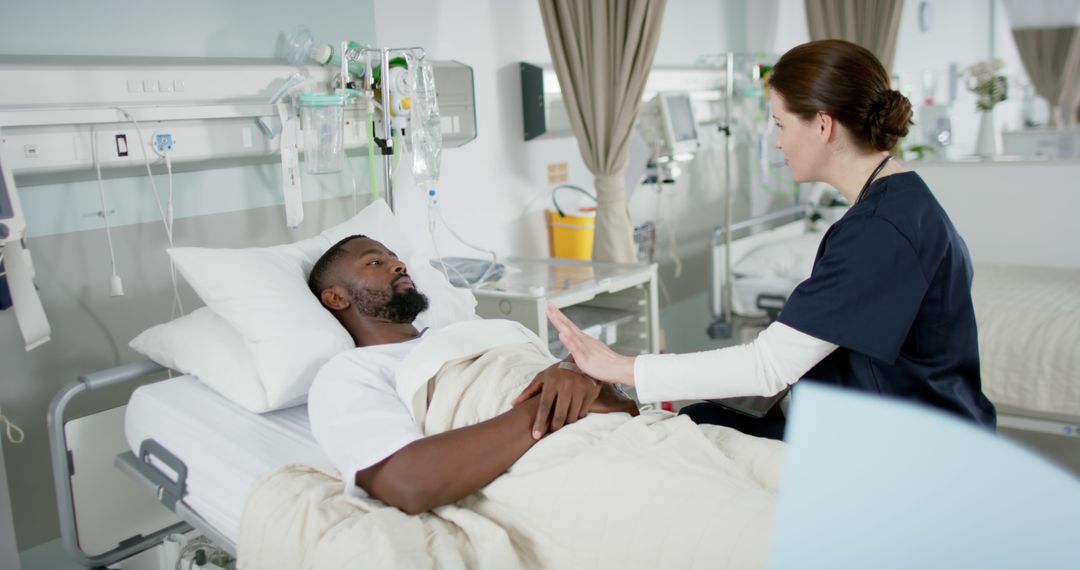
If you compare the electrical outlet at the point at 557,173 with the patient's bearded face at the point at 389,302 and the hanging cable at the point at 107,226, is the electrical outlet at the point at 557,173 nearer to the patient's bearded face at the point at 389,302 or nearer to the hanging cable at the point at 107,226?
the patient's bearded face at the point at 389,302

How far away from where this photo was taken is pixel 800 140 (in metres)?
1.82

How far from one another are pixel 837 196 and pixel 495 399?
12.4ft

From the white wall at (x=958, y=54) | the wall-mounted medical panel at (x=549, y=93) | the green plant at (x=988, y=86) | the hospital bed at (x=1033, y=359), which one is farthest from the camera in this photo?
the white wall at (x=958, y=54)

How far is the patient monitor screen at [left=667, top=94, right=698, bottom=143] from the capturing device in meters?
4.13

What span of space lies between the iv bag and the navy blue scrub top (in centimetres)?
151

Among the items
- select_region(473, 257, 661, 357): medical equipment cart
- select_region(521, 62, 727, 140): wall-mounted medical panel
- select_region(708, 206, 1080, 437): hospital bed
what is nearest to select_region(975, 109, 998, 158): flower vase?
select_region(708, 206, 1080, 437): hospital bed

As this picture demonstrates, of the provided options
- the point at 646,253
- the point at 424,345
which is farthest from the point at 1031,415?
the point at 424,345

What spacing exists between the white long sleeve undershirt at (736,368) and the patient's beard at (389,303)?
0.69 meters

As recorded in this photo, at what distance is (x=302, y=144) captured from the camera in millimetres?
2729

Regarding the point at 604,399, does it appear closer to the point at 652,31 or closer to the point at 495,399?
the point at 495,399

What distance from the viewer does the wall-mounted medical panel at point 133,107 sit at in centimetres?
215

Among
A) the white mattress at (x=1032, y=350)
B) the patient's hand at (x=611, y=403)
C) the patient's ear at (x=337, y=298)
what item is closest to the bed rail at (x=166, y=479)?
the patient's ear at (x=337, y=298)

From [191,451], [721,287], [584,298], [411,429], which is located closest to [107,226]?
[191,451]

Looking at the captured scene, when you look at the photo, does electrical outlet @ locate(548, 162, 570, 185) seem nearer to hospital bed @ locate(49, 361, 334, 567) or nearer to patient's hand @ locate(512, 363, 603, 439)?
hospital bed @ locate(49, 361, 334, 567)
